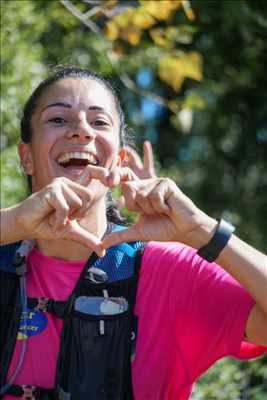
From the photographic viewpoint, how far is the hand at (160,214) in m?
2.67

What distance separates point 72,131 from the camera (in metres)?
3.10

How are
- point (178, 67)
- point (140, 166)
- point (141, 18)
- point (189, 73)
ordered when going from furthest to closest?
1. point (178, 67)
2. point (189, 73)
3. point (141, 18)
4. point (140, 166)

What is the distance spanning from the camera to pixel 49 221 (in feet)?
8.80

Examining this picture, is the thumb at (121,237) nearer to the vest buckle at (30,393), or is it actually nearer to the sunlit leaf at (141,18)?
the vest buckle at (30,393)

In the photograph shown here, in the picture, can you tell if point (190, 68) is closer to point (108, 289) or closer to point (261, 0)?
point (261, 0)

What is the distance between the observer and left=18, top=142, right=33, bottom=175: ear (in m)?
3.31

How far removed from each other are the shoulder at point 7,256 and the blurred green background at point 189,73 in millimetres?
1700

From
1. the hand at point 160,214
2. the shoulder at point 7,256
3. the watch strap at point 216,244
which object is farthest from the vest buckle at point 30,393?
the watch strap at point 216,244

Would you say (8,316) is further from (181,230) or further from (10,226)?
(181,230)

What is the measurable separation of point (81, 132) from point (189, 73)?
277 centimetres

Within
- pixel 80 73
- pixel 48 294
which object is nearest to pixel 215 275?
pixel 48 294

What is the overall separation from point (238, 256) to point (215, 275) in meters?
0.18

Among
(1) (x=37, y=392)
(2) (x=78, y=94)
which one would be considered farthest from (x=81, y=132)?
(1) (x=37, y=392)

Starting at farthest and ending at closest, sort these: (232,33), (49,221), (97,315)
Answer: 1. (232,33)
2. (97,315)
3. (49,221)
